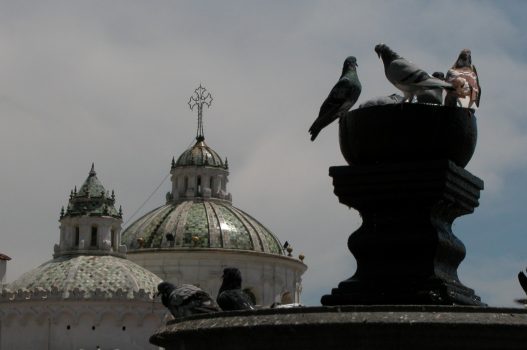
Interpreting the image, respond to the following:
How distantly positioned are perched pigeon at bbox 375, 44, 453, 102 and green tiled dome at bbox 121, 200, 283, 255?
78.7 meters

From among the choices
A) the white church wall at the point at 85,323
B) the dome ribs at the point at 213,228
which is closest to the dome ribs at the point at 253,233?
the dome ribs at the point at 213,228

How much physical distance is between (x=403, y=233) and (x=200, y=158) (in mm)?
89509

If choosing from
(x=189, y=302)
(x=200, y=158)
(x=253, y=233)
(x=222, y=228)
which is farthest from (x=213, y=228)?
(x=189, y=302)

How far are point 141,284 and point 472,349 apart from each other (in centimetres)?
6874

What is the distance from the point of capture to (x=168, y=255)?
90.7 meters

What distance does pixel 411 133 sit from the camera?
11.6m

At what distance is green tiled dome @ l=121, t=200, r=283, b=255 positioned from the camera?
91.4 m

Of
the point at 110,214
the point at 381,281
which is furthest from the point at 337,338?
the point at 110,214

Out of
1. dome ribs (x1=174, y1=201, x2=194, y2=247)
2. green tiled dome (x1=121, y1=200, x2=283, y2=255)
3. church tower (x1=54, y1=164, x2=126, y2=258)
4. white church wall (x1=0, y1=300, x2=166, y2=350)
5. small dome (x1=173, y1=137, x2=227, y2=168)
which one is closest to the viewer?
white church wall (x1=0, y1=300, x2=166, y2=350)

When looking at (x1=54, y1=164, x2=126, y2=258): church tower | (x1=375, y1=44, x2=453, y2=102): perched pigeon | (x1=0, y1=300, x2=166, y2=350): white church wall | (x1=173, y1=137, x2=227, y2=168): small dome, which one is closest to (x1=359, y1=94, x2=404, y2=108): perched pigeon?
(x1=375, y1=44, x2=453, y2=102): perched pigeon

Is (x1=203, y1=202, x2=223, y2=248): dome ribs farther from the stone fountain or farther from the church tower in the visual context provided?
the stone fountain

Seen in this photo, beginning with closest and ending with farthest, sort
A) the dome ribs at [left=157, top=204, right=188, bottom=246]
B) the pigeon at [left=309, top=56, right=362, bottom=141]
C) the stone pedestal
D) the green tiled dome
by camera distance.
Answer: the stone pedestal < the pigeon at [left=309, top=56, right=362, bottom=141] < the green tiled dome < the dome ribs at [left=157, top=204, right=188, bottom=246]

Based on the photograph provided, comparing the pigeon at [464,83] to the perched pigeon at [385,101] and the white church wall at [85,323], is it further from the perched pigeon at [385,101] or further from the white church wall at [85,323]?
the white church wall at [85,323]

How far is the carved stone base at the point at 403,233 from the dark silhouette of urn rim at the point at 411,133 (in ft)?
0.44
